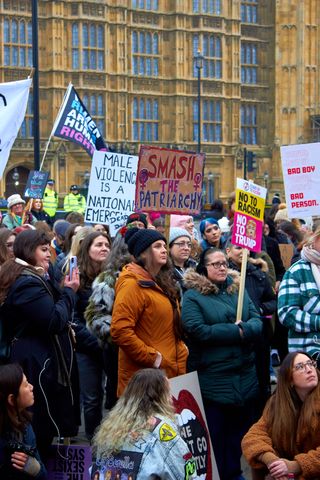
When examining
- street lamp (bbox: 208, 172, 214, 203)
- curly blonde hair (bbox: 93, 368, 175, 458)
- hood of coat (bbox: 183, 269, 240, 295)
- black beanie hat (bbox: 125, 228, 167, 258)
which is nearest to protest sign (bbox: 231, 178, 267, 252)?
hood of coat (bbox: 183, 269, 240, 295)

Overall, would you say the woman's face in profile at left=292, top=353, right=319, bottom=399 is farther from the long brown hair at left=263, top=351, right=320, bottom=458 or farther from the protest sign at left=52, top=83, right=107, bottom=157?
the protest sign at left=52, top=83, right=107, bottom=157

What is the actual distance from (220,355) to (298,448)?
115 centimetres

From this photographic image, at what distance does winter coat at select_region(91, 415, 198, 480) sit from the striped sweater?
1738 millimetres

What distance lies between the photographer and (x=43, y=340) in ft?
17.6

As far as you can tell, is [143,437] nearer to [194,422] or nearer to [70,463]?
[70,463]

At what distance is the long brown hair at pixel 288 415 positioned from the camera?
4.81 metres

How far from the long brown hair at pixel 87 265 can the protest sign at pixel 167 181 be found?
44 centimetres

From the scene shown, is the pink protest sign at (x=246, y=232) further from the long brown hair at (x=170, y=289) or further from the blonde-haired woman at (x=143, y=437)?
the blonde-haired woman at (x=143, y=437)

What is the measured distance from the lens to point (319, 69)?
36469 mm

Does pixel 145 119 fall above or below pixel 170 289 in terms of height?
above

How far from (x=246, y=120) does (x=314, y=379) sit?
104 ft

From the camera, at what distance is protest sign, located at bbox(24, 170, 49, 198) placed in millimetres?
13727

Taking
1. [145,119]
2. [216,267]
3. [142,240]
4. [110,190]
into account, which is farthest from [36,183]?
[145,119]

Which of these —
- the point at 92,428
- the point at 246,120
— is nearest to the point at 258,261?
the point at 92,428
